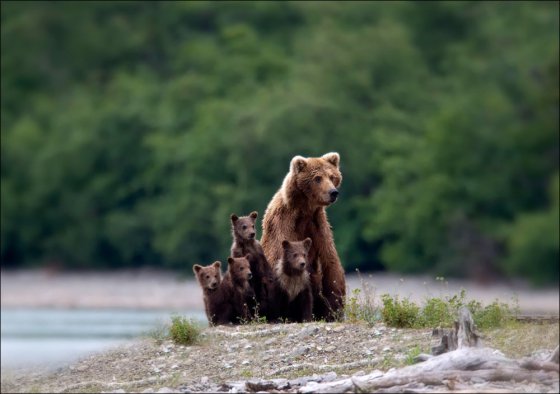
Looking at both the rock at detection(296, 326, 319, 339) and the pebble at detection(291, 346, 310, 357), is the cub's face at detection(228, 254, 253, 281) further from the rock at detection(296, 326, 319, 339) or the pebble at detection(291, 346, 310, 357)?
the pebble at detection(291, 346, 310, 357)

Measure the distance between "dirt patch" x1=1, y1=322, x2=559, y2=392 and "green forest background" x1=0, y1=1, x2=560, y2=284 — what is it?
2806 centimetres

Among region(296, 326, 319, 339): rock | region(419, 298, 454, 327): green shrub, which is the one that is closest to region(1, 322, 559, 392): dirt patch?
region(296, 326, 319, 339): rock

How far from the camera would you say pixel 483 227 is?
4522 centimetres

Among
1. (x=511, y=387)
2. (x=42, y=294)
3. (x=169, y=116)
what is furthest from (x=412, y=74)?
(x=511, y=387)

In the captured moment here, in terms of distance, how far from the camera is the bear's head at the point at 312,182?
48.4 ft

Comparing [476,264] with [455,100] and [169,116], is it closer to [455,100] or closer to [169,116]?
[455,100]

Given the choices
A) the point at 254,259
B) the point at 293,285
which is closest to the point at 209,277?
the point at 254,259

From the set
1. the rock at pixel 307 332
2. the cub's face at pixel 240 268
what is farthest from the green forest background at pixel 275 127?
the rock at pixel 307 332

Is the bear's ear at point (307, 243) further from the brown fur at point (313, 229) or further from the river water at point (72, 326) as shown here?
the river water at point (72, 326)

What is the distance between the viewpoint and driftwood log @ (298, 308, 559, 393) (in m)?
10.5

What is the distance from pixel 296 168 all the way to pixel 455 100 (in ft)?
121

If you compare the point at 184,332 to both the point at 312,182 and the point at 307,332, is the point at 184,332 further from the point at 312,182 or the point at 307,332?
the point at 312,182

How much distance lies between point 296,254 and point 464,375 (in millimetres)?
3809

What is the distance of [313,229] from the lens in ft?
49.4
